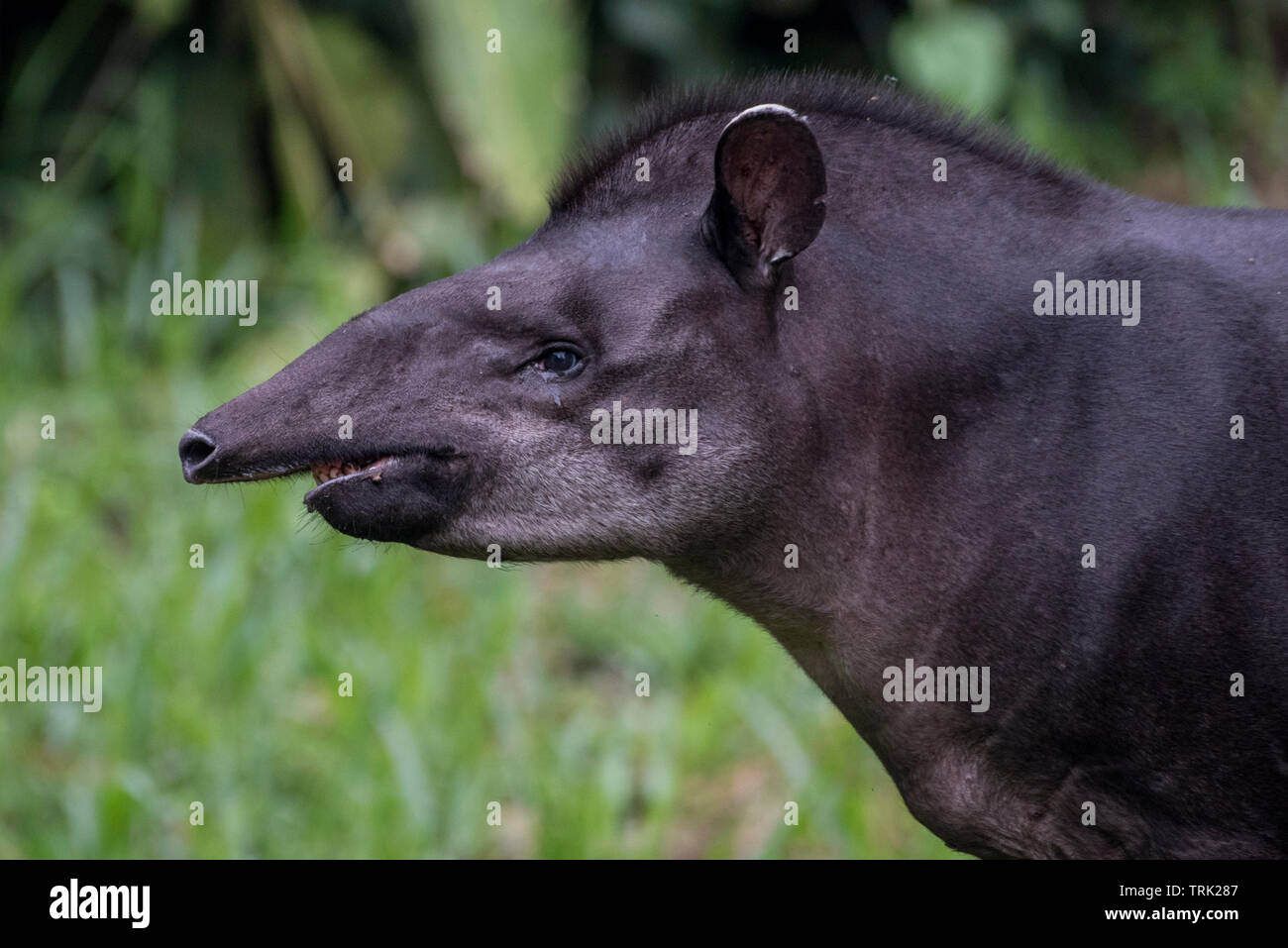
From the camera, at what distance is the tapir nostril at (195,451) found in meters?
3.21

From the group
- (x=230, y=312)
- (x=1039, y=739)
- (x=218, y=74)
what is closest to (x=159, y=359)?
(x=230, y=312)

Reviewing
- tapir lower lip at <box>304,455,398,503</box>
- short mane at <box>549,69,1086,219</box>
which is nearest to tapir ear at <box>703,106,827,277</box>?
short mane at <box>549,69,1086,219</box>

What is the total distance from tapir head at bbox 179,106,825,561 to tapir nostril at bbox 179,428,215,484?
0.03m

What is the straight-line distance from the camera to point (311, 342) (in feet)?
26.7

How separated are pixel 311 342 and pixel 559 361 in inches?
198

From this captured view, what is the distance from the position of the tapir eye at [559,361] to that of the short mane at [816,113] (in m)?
0.39

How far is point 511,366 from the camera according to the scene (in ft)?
10.9

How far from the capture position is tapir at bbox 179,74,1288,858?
3.22m

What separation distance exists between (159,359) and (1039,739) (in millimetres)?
6448

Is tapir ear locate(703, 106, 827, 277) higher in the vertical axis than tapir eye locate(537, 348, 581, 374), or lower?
higher

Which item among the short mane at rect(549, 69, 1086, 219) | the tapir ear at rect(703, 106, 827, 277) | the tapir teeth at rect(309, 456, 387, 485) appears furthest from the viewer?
the short mane at rect(549, 69, 1086, 219)

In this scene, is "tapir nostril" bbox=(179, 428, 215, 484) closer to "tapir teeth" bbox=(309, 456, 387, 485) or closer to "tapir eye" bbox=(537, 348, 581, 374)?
"tapir teeth" bbox=(309, 456, 387, 485)

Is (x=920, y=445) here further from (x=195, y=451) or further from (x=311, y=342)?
(x=311, y=342)
